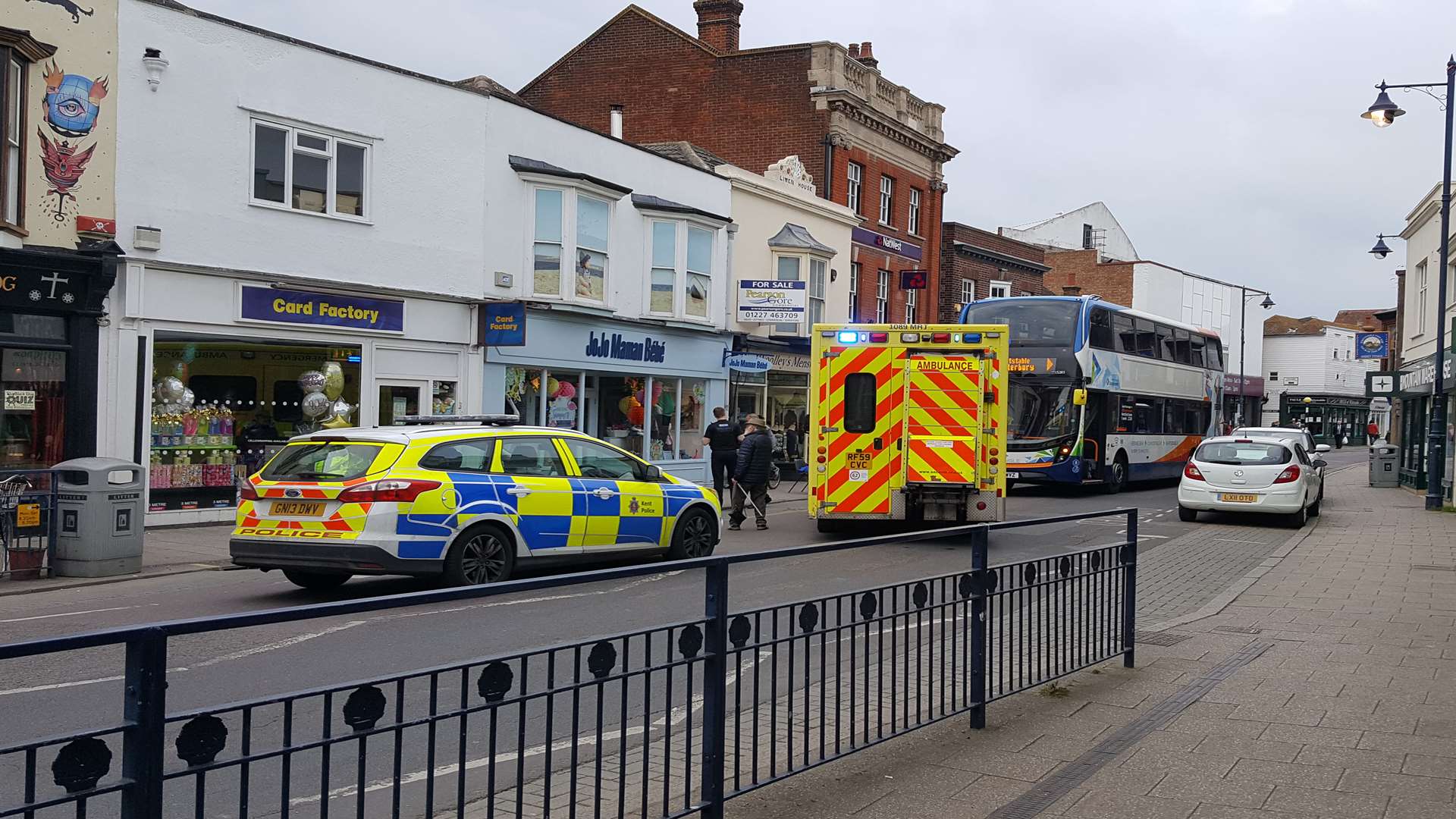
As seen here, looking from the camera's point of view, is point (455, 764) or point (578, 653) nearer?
point (455, 764)

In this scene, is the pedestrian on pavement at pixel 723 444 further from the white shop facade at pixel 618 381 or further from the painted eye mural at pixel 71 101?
the painted eye mural at pixel 71 101

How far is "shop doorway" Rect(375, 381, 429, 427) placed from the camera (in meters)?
20.2

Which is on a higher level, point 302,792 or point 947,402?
point 947,402

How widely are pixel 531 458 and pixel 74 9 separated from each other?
9076 millimetres

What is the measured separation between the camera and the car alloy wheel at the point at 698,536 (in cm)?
1383

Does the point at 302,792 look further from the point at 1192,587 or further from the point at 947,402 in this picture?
the point at 947,402

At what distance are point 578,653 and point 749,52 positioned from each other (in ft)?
112

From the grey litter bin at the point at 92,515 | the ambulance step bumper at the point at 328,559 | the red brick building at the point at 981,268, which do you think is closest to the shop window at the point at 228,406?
the grey litter bin at the point at 92,515

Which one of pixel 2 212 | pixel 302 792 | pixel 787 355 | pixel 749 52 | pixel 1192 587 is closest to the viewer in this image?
pixel 302 792

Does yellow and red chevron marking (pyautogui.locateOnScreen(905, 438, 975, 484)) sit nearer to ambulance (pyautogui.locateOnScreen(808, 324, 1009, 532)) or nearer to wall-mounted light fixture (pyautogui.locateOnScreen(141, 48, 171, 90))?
ambulance (pyautogui.locateOnScreen(808, 324, 1009, 532))

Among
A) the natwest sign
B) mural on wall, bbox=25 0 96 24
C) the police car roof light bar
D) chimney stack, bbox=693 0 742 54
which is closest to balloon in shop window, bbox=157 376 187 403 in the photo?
mural on wall, bbox=25 0 96 24

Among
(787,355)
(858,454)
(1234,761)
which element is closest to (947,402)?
(858,454)

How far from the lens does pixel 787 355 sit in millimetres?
31250

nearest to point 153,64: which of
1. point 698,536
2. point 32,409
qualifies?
point 32,409
